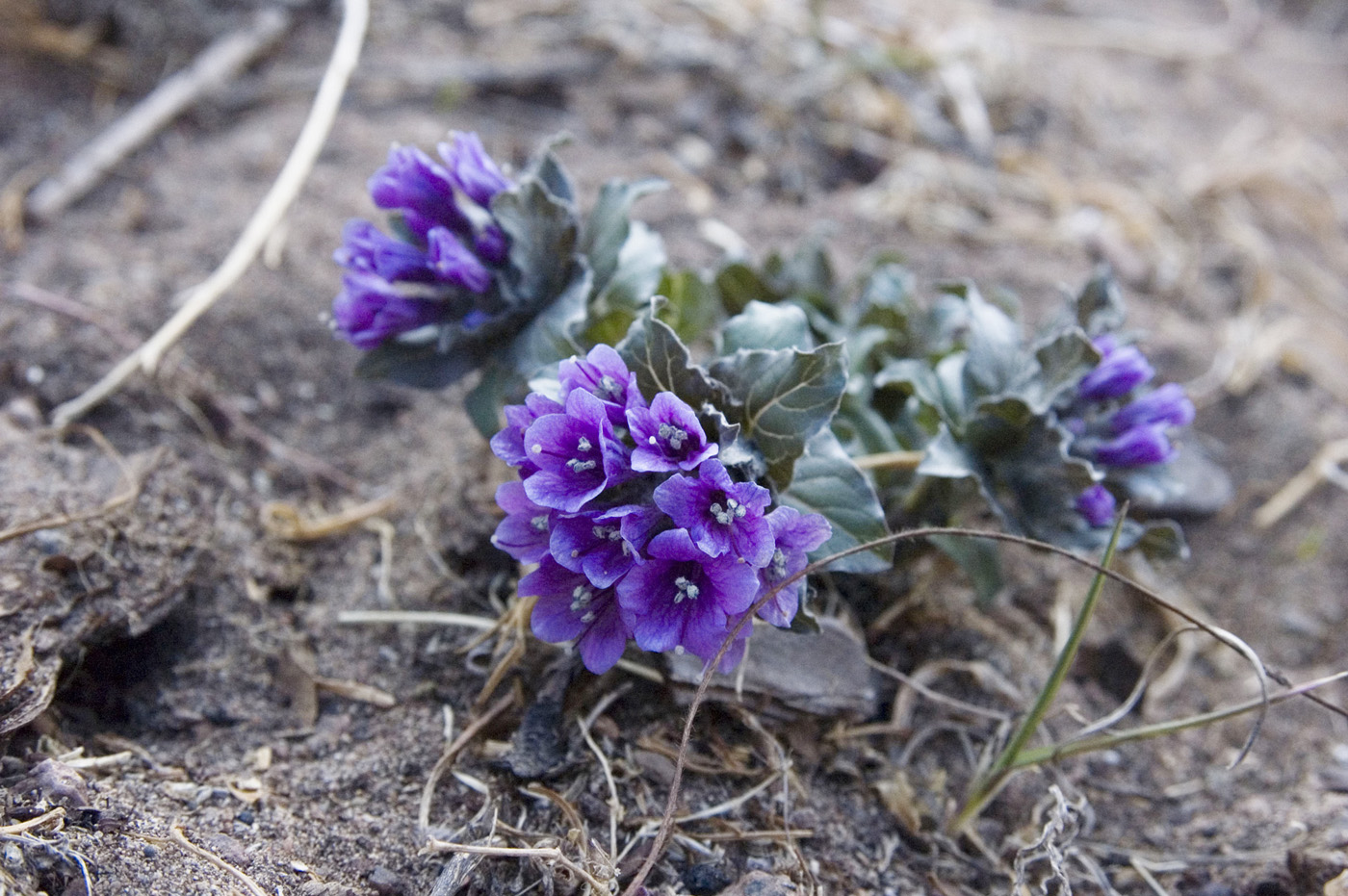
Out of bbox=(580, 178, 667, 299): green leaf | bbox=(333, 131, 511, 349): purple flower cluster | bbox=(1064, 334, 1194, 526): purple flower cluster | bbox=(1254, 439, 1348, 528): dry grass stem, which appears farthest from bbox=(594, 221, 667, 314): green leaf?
bbox=(1254, 439, 1348, 528): dry grass stem

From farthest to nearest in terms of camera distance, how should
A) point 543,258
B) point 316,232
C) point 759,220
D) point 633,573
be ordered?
1. point 759,220
2. point 316,232
3. point 543,258
4. point 633,573

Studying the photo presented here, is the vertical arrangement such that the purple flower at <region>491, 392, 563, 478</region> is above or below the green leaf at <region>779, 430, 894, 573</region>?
above

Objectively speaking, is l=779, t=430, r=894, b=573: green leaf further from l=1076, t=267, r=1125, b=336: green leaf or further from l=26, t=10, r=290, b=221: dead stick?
l=26, t=10, r=290, b=221: dead stick

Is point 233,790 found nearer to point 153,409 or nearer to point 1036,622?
point 153,409

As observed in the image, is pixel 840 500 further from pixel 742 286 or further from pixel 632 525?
pixel 742 286

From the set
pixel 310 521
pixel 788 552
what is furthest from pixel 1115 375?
pixel 310 521

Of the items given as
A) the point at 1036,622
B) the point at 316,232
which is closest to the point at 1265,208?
the point at 1036,622
